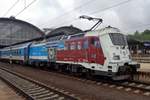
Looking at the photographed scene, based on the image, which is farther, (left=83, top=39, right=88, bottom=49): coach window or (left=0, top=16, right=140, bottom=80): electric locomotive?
(left=83, top=39, right=88, bottom=49): coach window

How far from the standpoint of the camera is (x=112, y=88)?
676 inches

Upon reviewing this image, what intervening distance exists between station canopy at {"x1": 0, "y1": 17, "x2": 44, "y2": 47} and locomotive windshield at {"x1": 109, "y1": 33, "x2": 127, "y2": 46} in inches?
2913

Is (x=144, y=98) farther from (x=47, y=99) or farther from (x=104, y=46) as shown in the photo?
(x=104, y=46)

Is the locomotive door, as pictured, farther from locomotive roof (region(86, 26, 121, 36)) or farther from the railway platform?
the railway platform

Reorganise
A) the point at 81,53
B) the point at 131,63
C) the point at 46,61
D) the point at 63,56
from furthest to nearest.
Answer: the point at 46,61 < the point at 63,56 < the point at 81,53 < the point at 131,63

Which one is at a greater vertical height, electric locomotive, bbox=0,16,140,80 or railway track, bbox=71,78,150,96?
electric locomotive, bbox=0,16,140,80

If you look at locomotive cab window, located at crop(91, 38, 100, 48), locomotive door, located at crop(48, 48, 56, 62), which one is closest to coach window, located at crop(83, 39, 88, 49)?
locomotive cab window, located at crop(91, 38, 100, 48)

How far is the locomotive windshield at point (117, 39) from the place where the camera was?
20344 millimetres

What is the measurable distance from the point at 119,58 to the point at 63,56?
7.22 m

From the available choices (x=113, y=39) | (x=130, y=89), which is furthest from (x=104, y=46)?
(x=130, y=89)

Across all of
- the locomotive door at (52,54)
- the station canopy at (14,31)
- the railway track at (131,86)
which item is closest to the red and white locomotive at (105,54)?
the railway track at (131,86)

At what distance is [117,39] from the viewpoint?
20656 millimetres

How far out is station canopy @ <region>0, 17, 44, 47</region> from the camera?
93.8 metres

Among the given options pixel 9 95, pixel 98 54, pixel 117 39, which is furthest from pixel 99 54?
pixel 9 95
